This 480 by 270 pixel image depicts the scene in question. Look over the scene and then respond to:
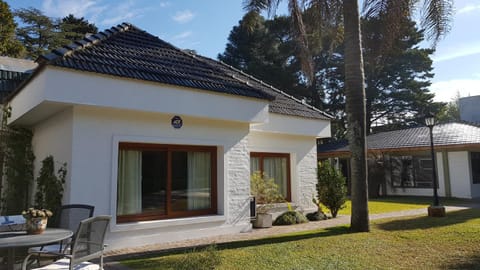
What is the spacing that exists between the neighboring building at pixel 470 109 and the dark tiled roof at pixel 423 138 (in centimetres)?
2313

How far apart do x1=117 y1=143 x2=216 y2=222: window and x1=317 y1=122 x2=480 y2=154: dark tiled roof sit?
1769cm

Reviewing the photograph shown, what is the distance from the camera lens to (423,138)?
25734 millimetres

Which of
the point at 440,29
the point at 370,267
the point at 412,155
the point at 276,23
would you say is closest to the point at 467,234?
the point at 370,267

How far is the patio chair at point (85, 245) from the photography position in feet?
18.6

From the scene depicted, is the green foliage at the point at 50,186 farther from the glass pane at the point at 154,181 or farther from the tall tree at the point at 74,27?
the tall tree at the point at 74,27

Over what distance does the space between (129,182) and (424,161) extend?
22.1m

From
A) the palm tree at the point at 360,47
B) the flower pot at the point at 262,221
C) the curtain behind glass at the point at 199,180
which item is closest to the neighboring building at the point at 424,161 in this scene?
the palm tree at the point at 360,47

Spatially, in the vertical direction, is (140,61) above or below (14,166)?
above

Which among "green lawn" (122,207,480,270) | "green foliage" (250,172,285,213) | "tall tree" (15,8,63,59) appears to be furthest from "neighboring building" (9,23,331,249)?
"tall tree" (15,8,63,59)

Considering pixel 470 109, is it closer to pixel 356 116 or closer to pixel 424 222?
pixel 424 222

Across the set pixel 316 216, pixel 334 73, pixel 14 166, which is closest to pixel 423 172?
pixel 316 216

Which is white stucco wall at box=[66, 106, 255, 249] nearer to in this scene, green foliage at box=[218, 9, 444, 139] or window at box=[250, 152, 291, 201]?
window at box=[250, 152, 291, 201]

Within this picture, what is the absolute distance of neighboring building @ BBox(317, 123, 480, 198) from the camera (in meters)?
23.2

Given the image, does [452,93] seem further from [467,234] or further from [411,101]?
[467,234]
